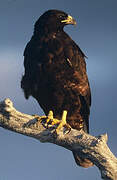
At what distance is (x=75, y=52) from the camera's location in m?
9.31

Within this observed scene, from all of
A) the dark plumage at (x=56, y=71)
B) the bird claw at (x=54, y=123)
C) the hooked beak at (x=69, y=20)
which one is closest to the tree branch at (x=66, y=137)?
the bird claw at (x=54, y=123)

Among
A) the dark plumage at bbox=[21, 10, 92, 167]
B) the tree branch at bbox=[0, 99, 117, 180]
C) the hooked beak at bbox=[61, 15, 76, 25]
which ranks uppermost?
the hooked beak at bbox=[61, 15, 76, 25]

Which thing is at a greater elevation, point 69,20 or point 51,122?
point 69,20

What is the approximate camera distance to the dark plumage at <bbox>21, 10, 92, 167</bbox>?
879cm

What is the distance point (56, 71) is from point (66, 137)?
5.34 ft

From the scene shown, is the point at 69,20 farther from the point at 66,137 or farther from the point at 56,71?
the point at 66,137

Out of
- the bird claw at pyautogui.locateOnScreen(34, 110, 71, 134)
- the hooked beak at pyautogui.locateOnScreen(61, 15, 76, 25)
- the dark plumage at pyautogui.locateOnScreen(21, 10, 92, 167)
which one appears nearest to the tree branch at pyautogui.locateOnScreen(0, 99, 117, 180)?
the bird claw at pyautogui.locateOnScreen(34, 110, 71, 134)

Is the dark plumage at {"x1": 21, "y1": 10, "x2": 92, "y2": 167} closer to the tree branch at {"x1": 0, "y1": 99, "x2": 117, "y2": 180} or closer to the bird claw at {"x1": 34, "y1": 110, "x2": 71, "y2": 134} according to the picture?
the bird claw at {"x1": 34, "y1": 110, "x2": 71, "y2": 134}

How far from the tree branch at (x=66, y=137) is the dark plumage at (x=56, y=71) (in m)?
0.81

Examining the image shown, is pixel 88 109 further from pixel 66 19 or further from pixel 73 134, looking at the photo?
pixel 66 19

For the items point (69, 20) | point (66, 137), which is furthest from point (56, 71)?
point (69, 20)

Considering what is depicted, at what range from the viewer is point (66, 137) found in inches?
331

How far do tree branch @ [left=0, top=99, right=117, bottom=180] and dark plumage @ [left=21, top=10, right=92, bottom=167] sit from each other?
2.67ft

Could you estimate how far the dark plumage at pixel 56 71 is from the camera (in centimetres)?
879
